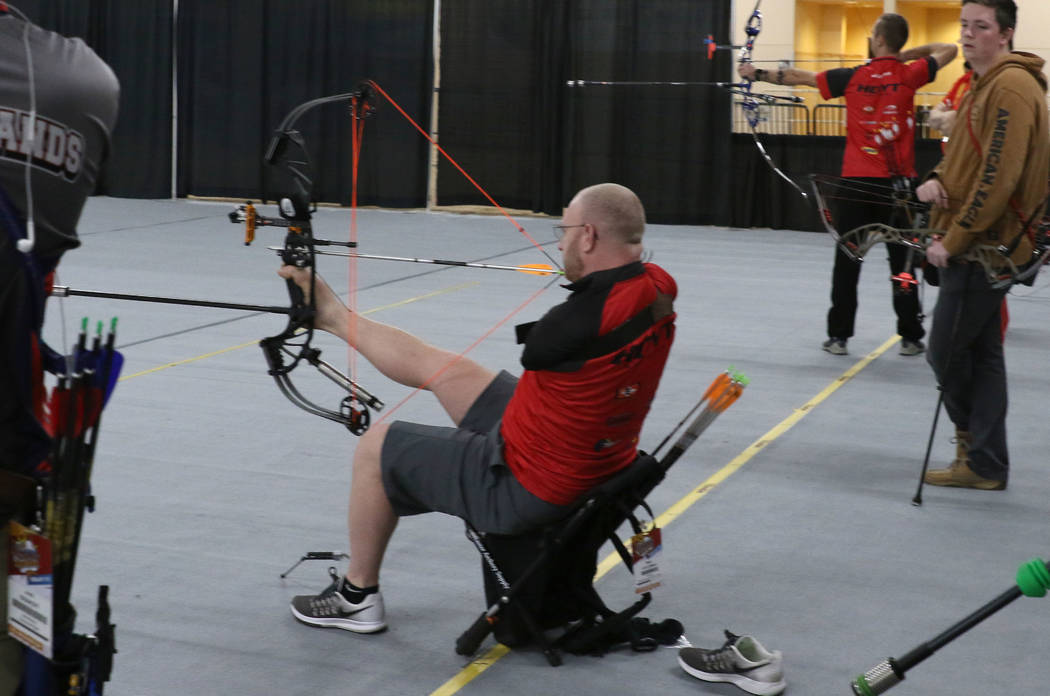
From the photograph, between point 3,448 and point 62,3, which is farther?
point 62,3

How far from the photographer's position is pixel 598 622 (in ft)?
9.23

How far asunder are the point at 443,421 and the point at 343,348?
133 cm

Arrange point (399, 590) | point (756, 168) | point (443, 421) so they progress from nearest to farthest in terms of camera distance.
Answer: point (399, 590)
point (443, 421)
point (756, 168)

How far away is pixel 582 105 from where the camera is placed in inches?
478

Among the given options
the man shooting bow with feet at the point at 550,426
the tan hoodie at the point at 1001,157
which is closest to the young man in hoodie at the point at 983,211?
the tan hoodie at the point at 1001,157

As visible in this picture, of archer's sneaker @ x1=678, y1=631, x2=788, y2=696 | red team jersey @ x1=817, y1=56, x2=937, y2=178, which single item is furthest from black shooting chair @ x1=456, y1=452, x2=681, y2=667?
red team jersey @ x1=817, y1=56, x2=937, y2=178

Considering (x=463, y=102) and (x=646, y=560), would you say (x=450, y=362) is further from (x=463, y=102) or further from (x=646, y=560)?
(x=463, y=102)

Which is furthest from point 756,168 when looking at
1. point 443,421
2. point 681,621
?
point 681,621

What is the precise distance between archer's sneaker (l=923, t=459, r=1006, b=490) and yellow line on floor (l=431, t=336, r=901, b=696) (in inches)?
24.4

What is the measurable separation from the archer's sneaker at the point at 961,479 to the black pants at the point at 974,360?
0.07 feet

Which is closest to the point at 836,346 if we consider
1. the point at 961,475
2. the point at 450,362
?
the point at 961,475

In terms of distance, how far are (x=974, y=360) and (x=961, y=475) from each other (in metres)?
0.37

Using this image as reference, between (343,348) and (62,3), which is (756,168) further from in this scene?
(62,3)

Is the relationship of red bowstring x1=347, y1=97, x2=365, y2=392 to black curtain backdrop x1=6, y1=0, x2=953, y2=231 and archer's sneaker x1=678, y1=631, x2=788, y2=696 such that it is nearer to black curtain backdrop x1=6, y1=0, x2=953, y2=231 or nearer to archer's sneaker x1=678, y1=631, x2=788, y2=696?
archer's sneaker x1=678, y1=631, x2=788, y2=696
